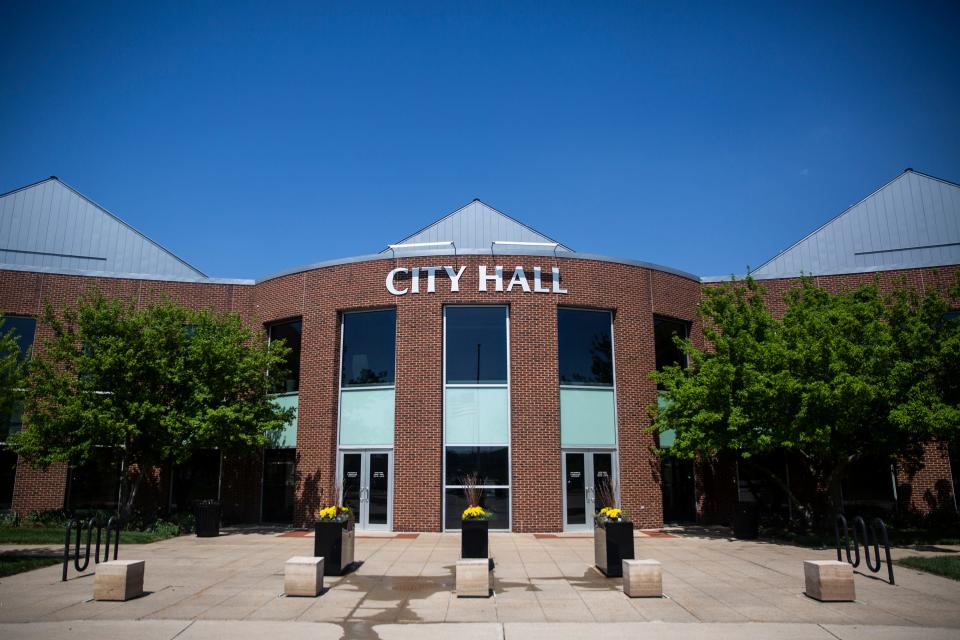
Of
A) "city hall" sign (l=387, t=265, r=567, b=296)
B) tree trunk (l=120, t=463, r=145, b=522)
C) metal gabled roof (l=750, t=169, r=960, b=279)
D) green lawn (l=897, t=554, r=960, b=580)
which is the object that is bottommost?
green lawn (l=897, t=554, r=960, b=580)

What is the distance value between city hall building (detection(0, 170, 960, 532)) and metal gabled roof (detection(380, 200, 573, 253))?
18.8 ft

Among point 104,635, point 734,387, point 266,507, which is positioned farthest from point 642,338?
point 104,635

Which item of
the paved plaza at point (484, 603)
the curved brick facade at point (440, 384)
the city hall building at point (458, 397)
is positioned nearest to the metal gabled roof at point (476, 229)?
the city hall building at point (458, 397)

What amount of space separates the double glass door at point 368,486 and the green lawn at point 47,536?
4935 millimetres

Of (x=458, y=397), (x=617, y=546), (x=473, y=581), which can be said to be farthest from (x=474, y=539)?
(x=458, y=397)

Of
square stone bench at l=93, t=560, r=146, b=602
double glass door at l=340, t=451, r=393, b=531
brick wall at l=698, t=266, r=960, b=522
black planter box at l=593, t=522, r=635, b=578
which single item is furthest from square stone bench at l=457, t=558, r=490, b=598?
brick wall at l=698, t=266, r=960, b=522

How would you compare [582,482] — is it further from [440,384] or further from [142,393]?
[142,393]

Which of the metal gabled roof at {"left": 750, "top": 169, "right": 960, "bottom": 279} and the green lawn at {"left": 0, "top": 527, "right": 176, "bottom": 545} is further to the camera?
the metal gabled roof at {"left": 750, "top": 169, "right": 960, "bottom": 279}

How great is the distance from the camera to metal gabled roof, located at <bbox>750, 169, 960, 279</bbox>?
24875 mm

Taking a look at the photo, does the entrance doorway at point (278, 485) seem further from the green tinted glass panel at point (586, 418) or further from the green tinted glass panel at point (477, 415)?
the green tinted glass panel at point (586, 418)

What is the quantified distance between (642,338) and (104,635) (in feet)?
53.0

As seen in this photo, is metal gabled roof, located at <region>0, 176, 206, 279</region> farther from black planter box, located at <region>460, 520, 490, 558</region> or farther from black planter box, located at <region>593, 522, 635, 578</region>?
black planter box, located at <region>593, 522, 635, 578</region>

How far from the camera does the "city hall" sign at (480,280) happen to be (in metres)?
20.0

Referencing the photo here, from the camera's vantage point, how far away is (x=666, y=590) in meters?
10.6
